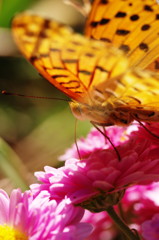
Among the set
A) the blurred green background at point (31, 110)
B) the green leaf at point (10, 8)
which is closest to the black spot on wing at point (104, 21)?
the blurred green background at point (31, 110)

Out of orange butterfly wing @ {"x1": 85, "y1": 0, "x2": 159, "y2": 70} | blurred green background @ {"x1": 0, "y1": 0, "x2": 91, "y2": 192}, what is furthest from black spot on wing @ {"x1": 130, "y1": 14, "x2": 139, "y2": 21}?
blurred green background @ {"x1": 0, "y1": 0, "x2": 91, "y2": 192}

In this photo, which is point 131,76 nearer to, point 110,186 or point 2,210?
point 110,186

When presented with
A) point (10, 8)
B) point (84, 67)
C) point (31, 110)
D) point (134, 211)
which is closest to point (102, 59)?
point (84, 67)

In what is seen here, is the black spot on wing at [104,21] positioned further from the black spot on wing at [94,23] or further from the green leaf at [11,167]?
the green leaf at [11,167]

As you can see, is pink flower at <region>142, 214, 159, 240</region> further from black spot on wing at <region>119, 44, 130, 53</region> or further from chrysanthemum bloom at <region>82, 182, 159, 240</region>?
black spot on wing at <region>119, 44, 130, 53</region>

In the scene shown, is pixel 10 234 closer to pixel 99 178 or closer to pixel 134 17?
pixel 99 178

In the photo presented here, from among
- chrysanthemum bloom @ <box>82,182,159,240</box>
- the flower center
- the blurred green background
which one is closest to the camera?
the flower center
